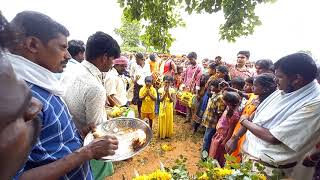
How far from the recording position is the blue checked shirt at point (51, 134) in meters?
1.41

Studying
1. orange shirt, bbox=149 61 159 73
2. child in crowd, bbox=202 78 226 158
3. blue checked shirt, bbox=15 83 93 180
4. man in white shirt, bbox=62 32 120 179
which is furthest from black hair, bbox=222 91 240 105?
orange shirt, bbox=149 61 159 73

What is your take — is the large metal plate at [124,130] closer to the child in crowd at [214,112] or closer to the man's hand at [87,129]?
the man's hand at [87,129]

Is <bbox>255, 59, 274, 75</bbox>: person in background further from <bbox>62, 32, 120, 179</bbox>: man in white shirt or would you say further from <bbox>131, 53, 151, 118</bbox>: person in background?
<bbox>131, 53, 151, 118</bbox>: person in background

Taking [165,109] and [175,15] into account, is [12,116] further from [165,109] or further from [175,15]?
[165,109]

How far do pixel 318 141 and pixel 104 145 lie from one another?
72.4 inches

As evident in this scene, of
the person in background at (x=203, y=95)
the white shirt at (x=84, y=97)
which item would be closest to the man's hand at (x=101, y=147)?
the white shirt at (x=84, y=97)

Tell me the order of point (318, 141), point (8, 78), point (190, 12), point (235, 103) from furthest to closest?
point (235, 103), point (190, 12), point (318, 141), point (8, 78)

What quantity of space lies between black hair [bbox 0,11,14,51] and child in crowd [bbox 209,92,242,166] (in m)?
3.48

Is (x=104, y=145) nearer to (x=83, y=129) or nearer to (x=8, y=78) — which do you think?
(x=83, y=129)

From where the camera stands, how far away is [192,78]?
7.90 m

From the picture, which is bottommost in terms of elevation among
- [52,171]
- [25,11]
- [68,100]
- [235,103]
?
[235,103]

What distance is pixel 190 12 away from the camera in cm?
358

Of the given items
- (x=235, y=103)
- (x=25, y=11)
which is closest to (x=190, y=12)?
(x=235, y=103)

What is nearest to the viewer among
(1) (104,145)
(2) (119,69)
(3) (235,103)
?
(1) (104,145)
